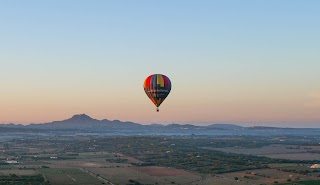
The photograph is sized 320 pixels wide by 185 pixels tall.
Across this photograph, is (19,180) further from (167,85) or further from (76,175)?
(167,85)

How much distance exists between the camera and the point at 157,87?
74625mm

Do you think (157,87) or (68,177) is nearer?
(157,87)

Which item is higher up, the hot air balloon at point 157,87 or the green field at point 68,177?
the hot air balloon at point 157,87

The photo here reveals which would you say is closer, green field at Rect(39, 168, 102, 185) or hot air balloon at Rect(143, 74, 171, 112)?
hot air balloon at Rect(143, 74, 171, 112)

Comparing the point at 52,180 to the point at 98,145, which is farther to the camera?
the point at 98,145

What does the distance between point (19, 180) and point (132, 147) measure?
3482 inches

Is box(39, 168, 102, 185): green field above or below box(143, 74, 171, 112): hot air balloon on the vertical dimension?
below

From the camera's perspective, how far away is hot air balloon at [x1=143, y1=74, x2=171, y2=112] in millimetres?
74688

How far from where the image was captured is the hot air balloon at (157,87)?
245 ft

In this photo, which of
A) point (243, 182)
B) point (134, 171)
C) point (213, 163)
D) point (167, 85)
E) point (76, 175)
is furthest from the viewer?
point (213, 163)

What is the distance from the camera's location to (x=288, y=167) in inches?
4070

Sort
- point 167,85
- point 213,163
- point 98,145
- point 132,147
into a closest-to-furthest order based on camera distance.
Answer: point 167,85
point 213,163
point 132,147
point 98,145

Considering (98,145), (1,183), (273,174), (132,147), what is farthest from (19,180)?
(98,145)

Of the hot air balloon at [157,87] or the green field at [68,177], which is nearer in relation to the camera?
the hot air balloon at [157,87]
